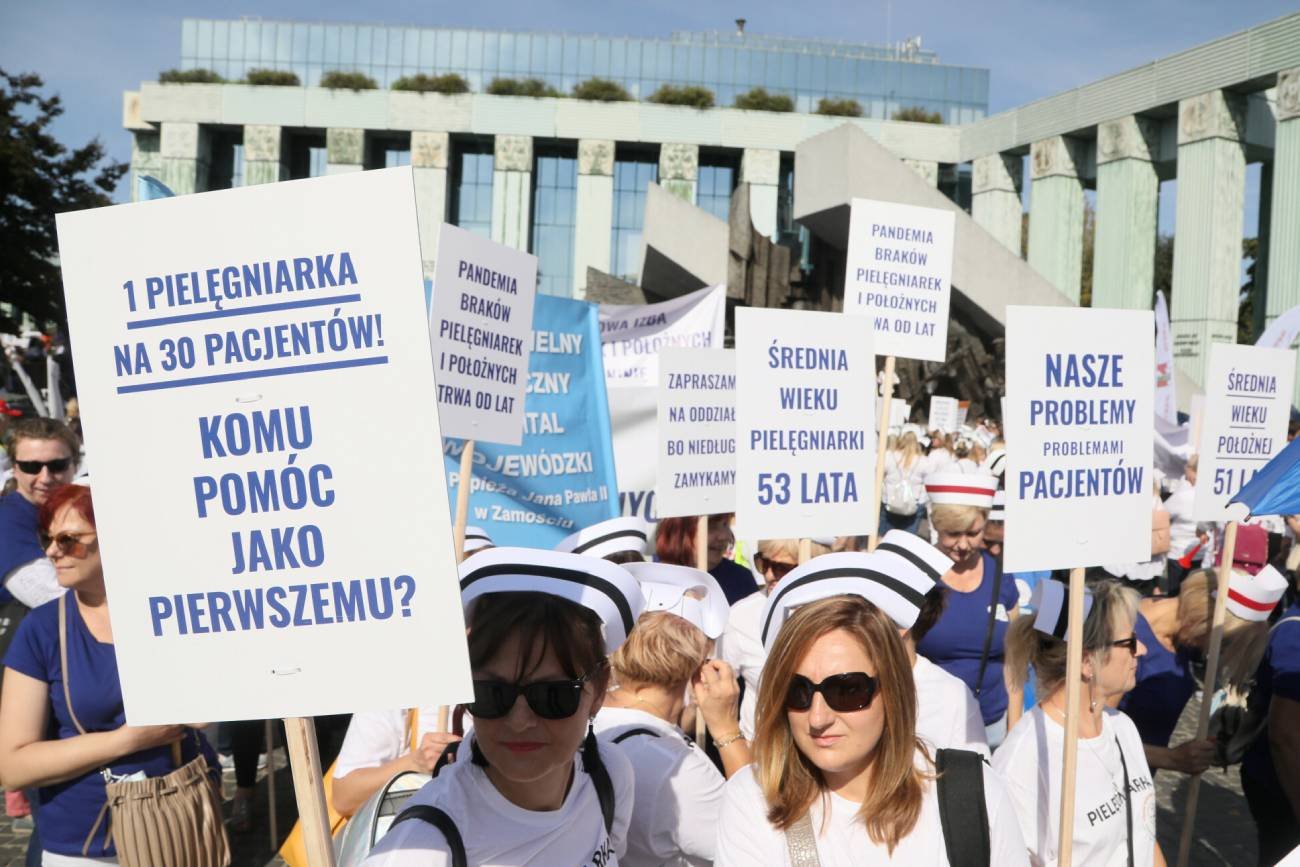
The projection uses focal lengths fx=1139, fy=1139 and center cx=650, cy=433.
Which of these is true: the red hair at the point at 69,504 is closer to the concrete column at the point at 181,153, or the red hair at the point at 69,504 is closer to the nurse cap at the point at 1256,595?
the nurse cap at the point at 1256,595

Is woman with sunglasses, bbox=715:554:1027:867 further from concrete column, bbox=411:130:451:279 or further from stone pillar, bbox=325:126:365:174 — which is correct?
stone pillar, bbox=325:126:365:174

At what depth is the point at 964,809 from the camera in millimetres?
1968

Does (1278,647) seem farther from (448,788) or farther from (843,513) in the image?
(448,788)

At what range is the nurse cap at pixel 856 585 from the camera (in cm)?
216

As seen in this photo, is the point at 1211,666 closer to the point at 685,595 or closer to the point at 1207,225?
the point at 685,595

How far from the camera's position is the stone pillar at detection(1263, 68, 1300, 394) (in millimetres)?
21109

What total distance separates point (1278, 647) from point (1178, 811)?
2.55 m

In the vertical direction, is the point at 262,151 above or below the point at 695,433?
above

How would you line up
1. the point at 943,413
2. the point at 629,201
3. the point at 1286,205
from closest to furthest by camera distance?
the point at 943,413, the point at 1286,205, the point at 629,201

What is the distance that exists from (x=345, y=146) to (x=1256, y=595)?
3844cm

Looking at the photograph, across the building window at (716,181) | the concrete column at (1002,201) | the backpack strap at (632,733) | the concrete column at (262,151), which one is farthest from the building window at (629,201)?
the backpack strap at (632,733)

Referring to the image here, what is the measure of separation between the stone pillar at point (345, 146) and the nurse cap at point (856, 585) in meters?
38.8

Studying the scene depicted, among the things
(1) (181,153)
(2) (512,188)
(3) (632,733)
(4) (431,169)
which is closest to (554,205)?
(2) (512,188)

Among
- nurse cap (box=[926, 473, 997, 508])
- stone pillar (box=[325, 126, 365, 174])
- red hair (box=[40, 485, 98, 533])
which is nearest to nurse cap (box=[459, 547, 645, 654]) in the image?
red hair (box=[40, 485, 98, 533])
